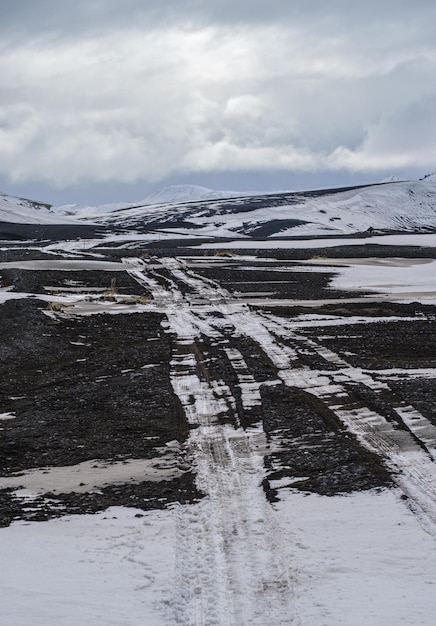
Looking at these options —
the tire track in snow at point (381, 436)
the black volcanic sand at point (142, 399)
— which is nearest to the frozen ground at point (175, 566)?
the tire track in snow at point (381, 436)

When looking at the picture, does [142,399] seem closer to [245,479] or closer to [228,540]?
[245,479]

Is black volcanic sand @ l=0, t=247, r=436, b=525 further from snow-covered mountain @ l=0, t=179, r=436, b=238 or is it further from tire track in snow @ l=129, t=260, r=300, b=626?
snow-covered mountain @ l=0, t=179, r=436, b=238

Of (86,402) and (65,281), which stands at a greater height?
(65,281)

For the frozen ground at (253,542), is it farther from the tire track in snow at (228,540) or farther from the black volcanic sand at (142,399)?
the black volcanic sand at (142,399)

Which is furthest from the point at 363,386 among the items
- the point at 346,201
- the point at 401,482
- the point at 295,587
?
the point at 346,201

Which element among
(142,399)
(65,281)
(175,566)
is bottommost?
(175,566)

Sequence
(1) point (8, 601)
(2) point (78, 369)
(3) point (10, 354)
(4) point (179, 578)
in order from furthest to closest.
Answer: (3) point (10, 354)
(2) point (78, 369)
(4) point (179, 578)
(1) point (8, 601)

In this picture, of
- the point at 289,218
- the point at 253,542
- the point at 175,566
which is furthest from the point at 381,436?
the point at 289,218

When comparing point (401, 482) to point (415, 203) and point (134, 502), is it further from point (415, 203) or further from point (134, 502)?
point (415, 203)
